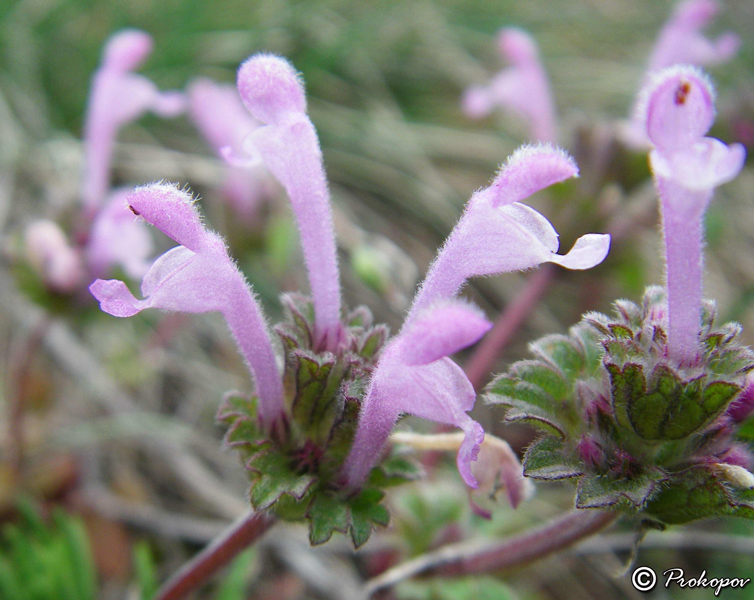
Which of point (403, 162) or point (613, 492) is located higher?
point (613, 492)

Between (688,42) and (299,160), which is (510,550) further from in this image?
(688,42)

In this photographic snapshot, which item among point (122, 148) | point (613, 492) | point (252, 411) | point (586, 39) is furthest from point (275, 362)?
point (586, 39)

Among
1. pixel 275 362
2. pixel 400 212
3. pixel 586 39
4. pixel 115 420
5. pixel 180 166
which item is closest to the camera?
pixel 275 362

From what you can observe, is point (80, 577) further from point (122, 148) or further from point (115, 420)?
point (122, 148)

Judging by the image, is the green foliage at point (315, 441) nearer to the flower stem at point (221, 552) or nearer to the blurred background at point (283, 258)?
the flower stem at point (221, 552)

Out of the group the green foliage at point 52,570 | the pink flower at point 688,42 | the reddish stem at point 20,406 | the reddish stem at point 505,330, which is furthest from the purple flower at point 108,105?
the pink flower at point 688,42

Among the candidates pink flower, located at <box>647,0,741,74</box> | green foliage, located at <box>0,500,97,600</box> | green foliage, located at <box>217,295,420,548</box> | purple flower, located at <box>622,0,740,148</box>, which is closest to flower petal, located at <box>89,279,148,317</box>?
green foliage, located at <box>217,295,420,548</box>

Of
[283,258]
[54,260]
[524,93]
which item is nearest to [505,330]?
[283,258]

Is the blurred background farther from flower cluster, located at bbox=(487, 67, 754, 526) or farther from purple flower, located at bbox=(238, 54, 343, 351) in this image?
purple flower, located at bbox=(238, 54, 343, 351)
